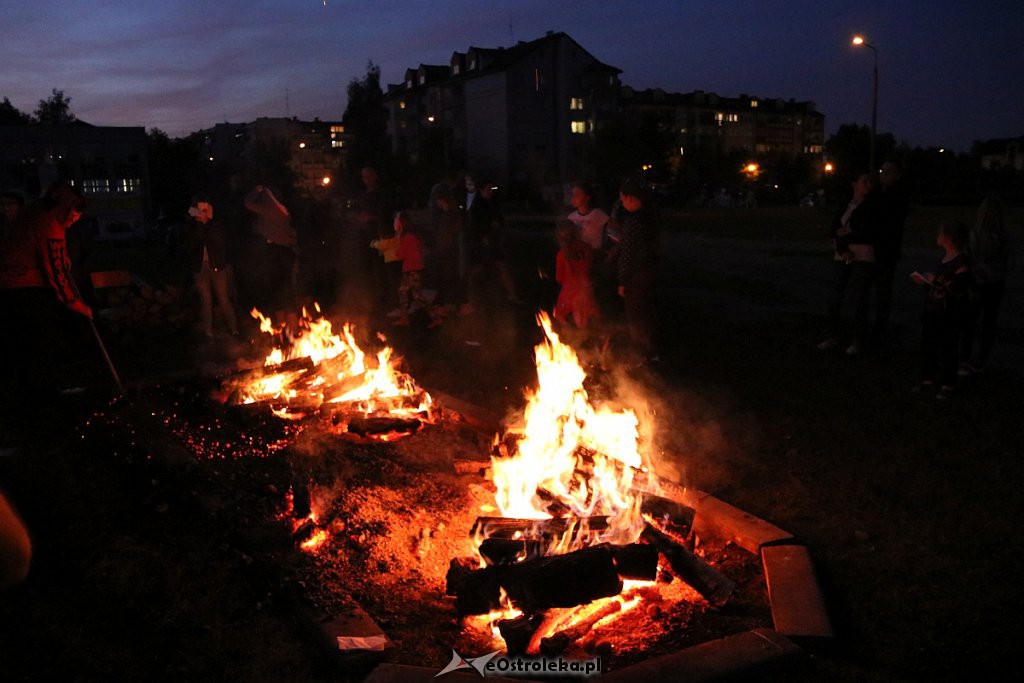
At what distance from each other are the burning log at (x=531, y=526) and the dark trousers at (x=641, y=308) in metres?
3.94

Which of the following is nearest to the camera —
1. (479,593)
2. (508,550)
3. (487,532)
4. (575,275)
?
(479,593)

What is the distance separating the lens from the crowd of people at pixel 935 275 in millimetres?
6301

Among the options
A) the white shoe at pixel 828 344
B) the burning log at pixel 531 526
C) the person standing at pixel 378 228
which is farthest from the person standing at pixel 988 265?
the person standing at pixel 378 228

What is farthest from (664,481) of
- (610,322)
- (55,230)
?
(55,230)

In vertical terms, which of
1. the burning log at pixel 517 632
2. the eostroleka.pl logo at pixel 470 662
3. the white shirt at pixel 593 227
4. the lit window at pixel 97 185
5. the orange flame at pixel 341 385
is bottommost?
the eostroleka.pl logo at pixel 470 662

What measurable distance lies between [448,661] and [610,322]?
6887 mm

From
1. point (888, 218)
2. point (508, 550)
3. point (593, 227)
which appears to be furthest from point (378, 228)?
point (508, 550)

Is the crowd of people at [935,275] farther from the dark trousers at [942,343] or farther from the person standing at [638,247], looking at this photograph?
the person standing at [638,247]

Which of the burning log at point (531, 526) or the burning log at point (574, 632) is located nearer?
the burning log at point (574, 632)

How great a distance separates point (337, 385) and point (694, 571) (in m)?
4.05

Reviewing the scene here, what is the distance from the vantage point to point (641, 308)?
25.9ft

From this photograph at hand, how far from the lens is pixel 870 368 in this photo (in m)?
7.29

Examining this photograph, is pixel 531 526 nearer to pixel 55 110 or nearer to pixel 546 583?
pixel 546 583

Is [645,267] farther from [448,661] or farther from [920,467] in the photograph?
[448,661]
